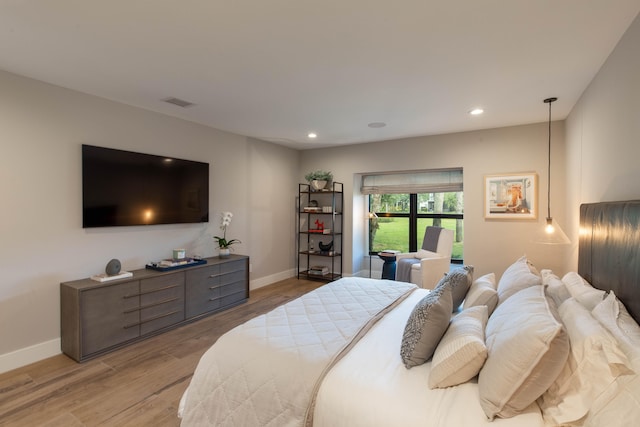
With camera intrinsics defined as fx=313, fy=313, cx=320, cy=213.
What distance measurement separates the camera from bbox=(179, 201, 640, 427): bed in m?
1.12

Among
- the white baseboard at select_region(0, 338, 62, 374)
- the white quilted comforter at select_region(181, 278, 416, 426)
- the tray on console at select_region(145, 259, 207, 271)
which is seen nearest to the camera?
the white quilted comforter at select_region(181, 278, 416, 426)

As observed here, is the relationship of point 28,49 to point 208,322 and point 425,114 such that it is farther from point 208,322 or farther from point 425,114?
point 425,114

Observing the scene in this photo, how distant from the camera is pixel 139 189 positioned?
3457mm

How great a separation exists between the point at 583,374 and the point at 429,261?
10.5 ft

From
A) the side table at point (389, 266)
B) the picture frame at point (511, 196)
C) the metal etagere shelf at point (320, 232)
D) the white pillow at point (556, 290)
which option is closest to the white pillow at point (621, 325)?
the white pillow at point (556, 290)

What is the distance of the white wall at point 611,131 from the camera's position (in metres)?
1.81

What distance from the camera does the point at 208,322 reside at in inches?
143

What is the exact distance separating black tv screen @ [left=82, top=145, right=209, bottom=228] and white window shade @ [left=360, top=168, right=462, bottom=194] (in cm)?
289

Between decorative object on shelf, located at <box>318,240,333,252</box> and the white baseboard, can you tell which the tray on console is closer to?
the white baseboard

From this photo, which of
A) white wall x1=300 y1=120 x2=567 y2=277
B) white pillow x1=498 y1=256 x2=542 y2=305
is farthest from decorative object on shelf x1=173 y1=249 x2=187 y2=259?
white pillow x1=498 y1=256 x2=542 y2=305

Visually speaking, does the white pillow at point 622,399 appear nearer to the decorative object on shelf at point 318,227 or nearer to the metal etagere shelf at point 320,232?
the metal etagere shelf at point 320,232

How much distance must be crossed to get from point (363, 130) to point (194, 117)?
2257mm

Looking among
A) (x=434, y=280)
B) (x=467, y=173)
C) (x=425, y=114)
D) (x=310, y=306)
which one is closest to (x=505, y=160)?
(x=467, y=173)

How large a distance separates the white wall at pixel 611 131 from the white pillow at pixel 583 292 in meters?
0.57
